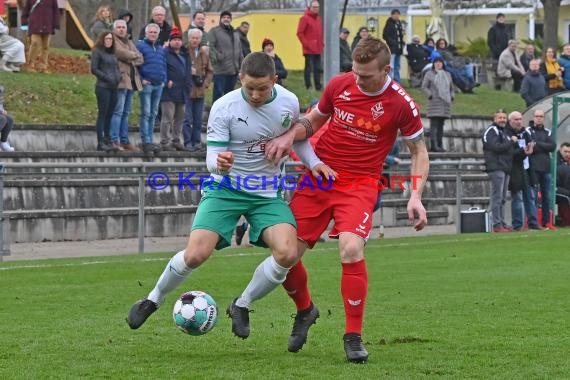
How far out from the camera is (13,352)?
855cm

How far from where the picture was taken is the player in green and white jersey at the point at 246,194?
868 centimetres

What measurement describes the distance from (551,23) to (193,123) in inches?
851

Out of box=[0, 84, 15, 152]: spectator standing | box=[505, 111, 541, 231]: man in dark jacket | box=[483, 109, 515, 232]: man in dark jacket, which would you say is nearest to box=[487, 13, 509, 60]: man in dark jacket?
box=[505, 111, 541, 231]: man in dark jacket

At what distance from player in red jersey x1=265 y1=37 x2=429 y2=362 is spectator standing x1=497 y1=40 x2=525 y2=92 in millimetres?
25300

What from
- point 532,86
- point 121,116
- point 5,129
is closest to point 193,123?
point 121,116

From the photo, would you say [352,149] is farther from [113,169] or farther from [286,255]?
[113,169]

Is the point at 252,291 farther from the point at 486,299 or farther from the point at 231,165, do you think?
the point at 486,299

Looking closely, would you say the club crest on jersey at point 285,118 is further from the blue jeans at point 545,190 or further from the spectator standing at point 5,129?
the blue jeans at point 545,190

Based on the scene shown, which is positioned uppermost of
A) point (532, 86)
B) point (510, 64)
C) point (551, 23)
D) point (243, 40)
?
point (551, 23)

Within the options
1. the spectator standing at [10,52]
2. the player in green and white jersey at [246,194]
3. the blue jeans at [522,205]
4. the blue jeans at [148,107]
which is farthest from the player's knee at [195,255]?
the blue jeans at [522,205]

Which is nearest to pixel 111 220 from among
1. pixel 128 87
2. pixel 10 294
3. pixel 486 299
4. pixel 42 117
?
pixel 128 87

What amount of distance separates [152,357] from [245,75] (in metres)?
1.90

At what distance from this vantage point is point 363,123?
29.1ft

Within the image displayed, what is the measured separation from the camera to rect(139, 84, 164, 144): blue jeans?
843 inches
